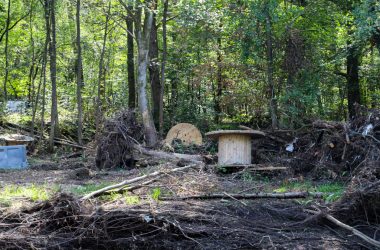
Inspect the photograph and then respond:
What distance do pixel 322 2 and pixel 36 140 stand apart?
11484mm

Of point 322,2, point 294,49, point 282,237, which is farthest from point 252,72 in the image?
point 282,237

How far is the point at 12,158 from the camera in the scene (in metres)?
13.9

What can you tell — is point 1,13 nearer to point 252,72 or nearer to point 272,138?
point 252,72

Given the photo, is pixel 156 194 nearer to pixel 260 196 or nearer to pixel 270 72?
pixel 260 196

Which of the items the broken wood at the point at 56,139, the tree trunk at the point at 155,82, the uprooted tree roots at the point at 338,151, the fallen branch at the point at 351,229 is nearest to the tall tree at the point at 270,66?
the uprooted tree roots at the point at 338,151

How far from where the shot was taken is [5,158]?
13805 mm

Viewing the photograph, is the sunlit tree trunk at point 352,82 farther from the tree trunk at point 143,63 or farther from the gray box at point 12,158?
the gray box at point 12,158

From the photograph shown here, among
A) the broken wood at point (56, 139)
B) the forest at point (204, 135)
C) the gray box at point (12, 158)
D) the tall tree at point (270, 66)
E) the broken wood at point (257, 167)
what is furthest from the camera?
the broken wood at point (56, 139)

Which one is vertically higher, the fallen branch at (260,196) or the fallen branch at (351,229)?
the fallen branch at (260,196)

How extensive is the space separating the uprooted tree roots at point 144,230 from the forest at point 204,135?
18 mm

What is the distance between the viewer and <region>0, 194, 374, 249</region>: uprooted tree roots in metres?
6.25

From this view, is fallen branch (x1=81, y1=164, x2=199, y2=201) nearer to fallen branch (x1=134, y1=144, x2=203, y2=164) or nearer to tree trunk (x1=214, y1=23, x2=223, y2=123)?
fallen branch (x1=134, y1=144, x2=203, y2=164)

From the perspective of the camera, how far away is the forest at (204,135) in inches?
259

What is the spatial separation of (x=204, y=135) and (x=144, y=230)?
11.6 meters
